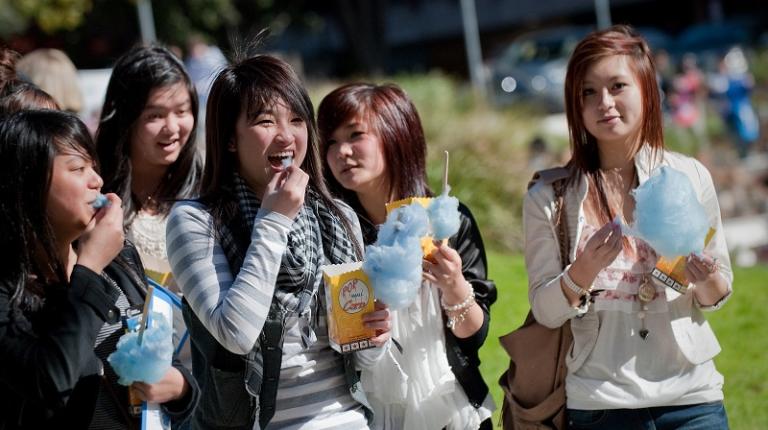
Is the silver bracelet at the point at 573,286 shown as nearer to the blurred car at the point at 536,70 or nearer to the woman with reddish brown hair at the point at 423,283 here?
the woman with reddish brown hair at the point at 423,283

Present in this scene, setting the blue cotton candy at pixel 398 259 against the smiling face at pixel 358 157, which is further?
the smiling face at pixel 358 157

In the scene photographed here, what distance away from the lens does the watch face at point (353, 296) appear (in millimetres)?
2775

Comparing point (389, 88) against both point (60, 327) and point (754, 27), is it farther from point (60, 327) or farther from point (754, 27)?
point (754, 27)

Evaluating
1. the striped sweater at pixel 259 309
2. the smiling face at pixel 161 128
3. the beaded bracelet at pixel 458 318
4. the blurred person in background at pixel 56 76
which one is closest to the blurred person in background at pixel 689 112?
the blurred person in background at pixel 56 76

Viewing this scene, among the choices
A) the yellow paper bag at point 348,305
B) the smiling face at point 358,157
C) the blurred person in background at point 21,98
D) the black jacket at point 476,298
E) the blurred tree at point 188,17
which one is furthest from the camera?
the blurred tree at point 188,17

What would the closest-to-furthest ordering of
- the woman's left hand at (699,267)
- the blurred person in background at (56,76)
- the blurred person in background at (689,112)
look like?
the woman's left hand at (699,267) → the blurred person in background at (56,76) → the blurred person in background at (689,112)

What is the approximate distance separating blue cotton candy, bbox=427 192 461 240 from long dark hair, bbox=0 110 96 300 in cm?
107

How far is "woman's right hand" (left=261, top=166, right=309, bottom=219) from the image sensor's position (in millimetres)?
2746

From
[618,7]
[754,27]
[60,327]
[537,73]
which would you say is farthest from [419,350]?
[618,7]

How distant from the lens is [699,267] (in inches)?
124

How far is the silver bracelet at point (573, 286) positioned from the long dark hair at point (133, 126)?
5.30ft

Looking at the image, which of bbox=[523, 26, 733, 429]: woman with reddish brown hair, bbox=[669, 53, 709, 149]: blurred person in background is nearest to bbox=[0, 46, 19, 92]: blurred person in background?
bbox=[523, 26, 733, 429]: woman with reddish brown hair

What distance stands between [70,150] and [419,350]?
1.36 m

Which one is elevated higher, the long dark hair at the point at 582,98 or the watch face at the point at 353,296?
the long dark hair at the point at 582,98
